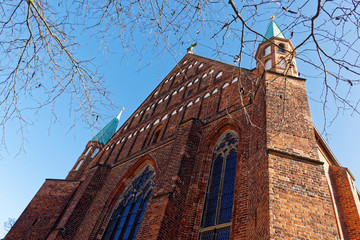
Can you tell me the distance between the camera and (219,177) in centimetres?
726

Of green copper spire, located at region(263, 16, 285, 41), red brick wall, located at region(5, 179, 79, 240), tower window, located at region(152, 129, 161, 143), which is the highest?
green copper spire, located at region(263, 16, 285, 41)

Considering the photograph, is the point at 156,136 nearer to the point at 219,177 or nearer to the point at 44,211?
the point at 219,177

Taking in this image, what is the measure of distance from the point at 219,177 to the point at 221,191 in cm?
55

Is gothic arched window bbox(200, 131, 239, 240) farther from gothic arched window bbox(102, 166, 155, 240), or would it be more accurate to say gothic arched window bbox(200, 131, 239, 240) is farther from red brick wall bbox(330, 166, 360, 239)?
red brick wall bbox(330, 166, 360, 239)

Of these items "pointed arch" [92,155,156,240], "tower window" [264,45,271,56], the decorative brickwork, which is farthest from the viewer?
"tower window" [264,45,271,56]

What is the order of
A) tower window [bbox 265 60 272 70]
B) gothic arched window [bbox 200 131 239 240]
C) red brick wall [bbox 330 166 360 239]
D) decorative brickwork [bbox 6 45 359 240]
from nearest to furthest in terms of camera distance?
decorative brickwork [bbox 6 45 359 240] < gothic arched window [bbox 200 131 239 240] < red brick wall [bbox 330 166 360 239] < tower window [bbox 265 60 272 70]

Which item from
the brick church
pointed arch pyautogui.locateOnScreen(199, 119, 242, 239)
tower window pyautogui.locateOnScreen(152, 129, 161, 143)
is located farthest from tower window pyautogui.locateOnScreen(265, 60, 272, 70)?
tower window pyautogui.locateOnScreen(152, 129, 161, 143)

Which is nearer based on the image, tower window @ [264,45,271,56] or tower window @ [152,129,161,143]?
tower window @ [264,45,271,56]

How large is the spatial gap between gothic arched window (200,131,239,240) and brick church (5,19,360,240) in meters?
0.03

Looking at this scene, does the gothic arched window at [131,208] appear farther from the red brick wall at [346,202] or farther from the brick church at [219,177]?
the red brick wall at [346,202]

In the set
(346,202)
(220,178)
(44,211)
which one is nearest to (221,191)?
(220,178)

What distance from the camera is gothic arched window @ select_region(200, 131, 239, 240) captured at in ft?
19.6

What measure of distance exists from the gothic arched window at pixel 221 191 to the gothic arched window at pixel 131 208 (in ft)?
8.63

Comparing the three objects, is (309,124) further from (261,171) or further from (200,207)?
(200,207)
